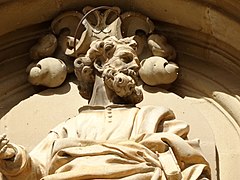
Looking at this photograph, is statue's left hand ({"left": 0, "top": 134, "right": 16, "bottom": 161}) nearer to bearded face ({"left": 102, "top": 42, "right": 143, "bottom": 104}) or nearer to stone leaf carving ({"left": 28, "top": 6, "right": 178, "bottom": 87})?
bearded face ({"left": 102, "top": 42, "right": 143, "bottom": 104})

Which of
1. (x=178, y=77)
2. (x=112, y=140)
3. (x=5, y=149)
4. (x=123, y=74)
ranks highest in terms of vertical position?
(x=178, y=77)

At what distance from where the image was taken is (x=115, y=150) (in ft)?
14.1

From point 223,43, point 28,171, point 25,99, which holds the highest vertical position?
point 223,43

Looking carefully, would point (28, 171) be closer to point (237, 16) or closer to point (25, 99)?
point (25, 99)

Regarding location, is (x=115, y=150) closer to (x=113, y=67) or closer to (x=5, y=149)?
(x=5, y=149)

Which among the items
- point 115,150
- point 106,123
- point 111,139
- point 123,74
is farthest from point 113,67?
point 115,150

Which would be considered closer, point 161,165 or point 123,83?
point 161,165

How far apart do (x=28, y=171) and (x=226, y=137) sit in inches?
32.3

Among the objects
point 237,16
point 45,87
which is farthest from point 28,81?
point 237,16

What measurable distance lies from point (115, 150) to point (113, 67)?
0.53 meters

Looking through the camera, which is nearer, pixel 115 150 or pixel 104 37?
pixel 115 150

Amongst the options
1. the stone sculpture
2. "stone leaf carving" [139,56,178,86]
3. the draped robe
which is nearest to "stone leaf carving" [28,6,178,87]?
"stone leaf carving" [139,56,178,86]

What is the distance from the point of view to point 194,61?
513 cm

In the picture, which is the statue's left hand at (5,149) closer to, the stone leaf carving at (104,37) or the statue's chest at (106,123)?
the statue's chest at (106,123)
